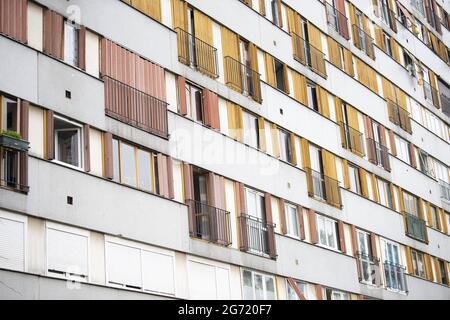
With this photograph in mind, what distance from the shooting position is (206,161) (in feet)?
99.1

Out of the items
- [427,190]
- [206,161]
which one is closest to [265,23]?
[206,161]

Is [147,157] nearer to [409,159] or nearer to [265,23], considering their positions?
[265,23]

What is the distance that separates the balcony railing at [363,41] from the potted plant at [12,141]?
2547cm

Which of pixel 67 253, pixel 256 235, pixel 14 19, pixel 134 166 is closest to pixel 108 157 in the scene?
pixel 134 166

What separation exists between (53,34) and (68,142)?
3010 mm

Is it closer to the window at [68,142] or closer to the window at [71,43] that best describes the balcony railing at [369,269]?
the window at [68,142]

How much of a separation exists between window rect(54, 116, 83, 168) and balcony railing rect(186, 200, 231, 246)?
4663 millimetres

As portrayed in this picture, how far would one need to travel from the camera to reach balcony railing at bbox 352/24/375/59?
45.6 metres

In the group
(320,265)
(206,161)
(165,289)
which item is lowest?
(165,289)

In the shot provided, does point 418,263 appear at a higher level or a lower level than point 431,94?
lower

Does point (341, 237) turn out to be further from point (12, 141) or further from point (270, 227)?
point (12, 141)

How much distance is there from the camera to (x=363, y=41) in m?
46.5

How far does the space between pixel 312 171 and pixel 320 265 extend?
13.0 ft

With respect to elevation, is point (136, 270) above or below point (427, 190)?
below
